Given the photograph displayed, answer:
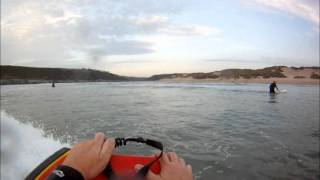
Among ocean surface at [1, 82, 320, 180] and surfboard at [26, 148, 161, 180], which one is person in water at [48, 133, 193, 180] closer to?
surfboard at [26, 148, 161, 180]

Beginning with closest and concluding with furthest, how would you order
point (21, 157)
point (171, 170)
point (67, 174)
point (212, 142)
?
point (67, 174)
point (171, 170)
point (21, 157)
point (212, 142)

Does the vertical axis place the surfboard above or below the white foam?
above

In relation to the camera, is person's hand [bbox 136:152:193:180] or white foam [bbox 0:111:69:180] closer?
person's hand [bbox 136:152:193:180]

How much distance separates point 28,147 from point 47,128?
18.8 ft

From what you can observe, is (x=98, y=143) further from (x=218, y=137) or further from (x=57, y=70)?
(x=57, y=70)

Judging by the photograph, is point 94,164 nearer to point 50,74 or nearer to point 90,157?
point 90,157

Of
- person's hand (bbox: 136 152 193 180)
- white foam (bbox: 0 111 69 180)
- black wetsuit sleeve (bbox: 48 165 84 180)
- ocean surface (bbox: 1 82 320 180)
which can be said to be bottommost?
ocean surface (bbox: 1 82 320 180)

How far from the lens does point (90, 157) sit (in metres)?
1.24

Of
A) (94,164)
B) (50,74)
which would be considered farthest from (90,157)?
(50,74)

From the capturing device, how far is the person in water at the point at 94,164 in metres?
1.18

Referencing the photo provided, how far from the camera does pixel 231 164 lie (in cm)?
649

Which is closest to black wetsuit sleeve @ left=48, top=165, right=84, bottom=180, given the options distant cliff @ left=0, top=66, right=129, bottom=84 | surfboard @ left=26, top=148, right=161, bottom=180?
surfboard @ left=26, top=148, right=161, bottom=180

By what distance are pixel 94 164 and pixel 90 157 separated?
0.12 ft

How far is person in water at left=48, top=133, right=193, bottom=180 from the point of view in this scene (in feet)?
3.88
